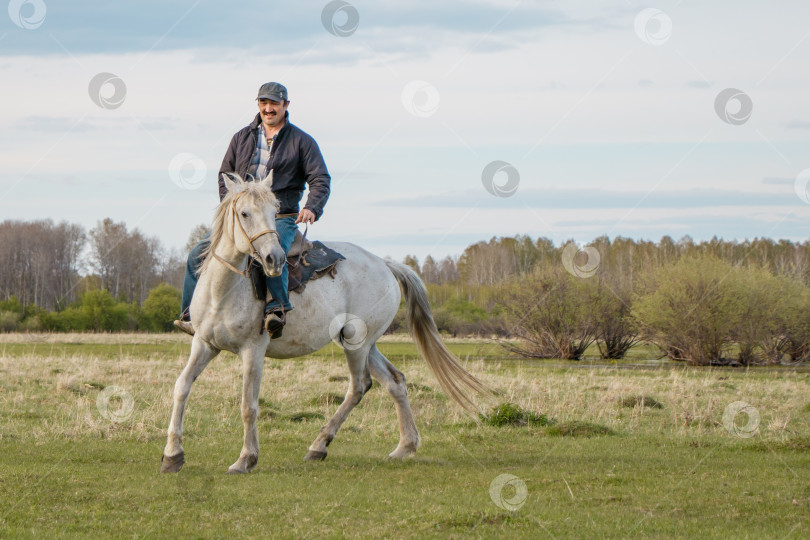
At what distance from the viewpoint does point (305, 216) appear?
9.13 meters

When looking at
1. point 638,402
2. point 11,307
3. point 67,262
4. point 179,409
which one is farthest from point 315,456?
point 67,262

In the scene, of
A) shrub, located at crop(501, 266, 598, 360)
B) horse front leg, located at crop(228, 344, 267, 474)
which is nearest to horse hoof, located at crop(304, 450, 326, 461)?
horse front leg, located at crop(228, 344, 267, 474)

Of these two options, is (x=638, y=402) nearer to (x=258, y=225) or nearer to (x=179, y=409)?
(x=179, y=409)

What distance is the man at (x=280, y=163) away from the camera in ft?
30.4

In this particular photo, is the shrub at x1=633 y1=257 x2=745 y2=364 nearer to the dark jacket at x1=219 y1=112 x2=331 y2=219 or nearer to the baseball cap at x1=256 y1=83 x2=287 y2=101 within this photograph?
the dark jacket at x1=219 y1=112 x2=331 y2=219

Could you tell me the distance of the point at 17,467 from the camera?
8.70 meters

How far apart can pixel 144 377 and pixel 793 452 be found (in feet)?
47.1

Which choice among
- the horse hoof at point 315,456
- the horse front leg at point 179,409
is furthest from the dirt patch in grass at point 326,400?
the horse front leg at point 179,409

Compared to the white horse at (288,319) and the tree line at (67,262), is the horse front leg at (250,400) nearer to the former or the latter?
the white horse at (288,319)

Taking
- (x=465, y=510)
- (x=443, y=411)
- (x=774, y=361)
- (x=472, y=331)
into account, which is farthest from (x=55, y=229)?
(x=465, y=510)

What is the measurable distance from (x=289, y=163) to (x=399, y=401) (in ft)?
10.4

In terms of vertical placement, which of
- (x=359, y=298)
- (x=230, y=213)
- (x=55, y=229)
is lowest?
(x=359, y=298)

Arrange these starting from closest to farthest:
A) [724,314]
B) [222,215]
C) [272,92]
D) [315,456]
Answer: [222,215], [272,92], [315,456], [724,314]

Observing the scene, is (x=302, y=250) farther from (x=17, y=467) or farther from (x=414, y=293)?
(x=17, y=467)
